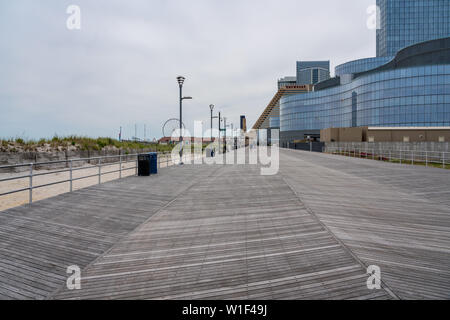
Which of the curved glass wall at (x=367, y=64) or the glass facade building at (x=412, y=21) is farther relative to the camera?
the glass facade building at (x=412, y=21)

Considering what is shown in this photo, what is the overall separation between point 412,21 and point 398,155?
13042cm

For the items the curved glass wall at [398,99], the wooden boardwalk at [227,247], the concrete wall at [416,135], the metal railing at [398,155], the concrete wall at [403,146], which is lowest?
the wooden boardwalk at [227,247]

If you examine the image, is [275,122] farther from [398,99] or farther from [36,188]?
[36,188]

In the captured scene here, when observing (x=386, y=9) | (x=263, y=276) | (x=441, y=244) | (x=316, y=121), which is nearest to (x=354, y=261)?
(x=263, y=276)

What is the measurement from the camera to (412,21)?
12825 centimetres

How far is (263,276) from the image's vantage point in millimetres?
3957

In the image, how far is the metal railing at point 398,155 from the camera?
2795 centimetres

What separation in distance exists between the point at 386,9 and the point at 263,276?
6237 inches

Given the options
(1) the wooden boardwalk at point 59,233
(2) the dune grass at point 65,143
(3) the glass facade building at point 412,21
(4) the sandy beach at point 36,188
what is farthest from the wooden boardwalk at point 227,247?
(3) the glass facade building at point 412,21

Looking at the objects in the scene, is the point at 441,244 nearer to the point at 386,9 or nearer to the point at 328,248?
the point at 328,248

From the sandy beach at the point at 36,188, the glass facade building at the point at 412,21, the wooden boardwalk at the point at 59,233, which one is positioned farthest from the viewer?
the glass facade building at the point at 412,21

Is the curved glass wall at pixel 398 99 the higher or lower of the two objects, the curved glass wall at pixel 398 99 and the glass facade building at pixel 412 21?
the lower

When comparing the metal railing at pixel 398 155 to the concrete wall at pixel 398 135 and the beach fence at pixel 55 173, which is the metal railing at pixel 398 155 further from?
the beach fence at pixel 55 173

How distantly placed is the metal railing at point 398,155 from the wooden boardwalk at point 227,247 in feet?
70.2
